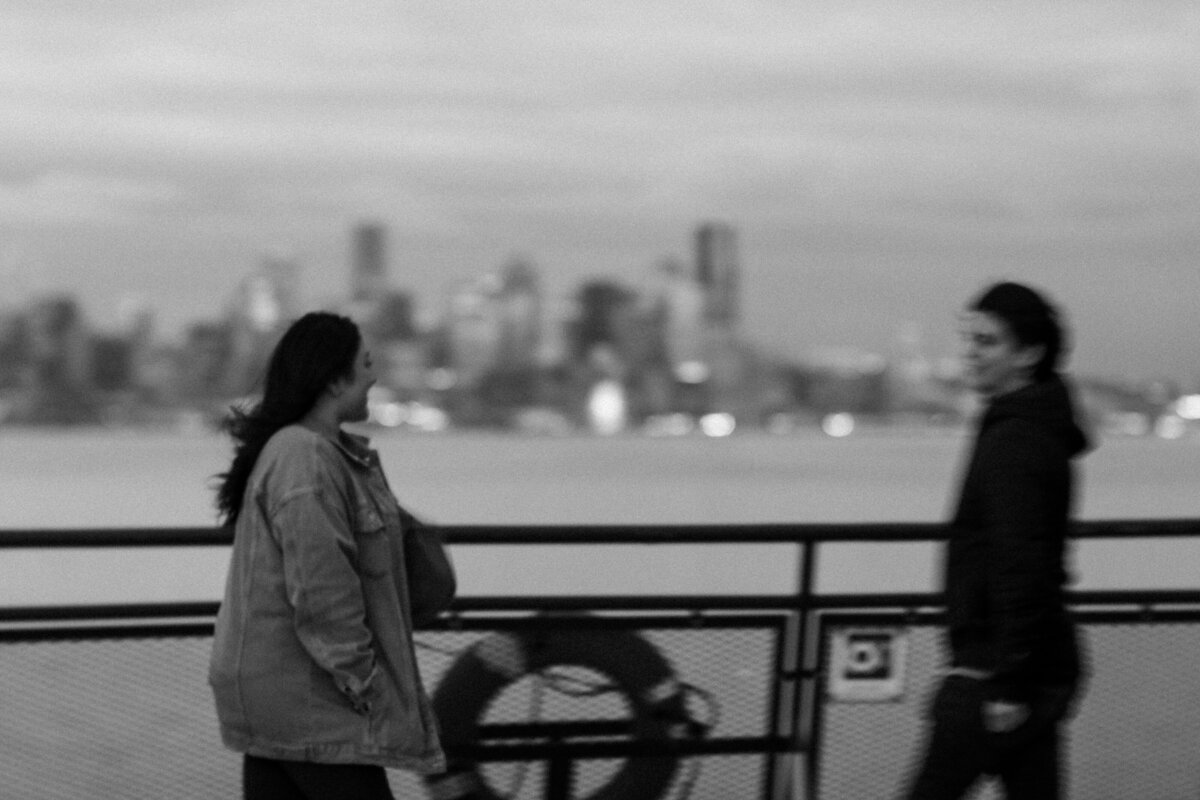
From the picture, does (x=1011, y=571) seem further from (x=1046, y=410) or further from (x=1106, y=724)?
(x=1106, y=724)

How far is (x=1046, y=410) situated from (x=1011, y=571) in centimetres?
35

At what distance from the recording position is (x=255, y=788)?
13.3 ft

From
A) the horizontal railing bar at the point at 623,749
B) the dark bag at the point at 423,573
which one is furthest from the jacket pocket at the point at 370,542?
the horizontal railing bar at the point at 623,749

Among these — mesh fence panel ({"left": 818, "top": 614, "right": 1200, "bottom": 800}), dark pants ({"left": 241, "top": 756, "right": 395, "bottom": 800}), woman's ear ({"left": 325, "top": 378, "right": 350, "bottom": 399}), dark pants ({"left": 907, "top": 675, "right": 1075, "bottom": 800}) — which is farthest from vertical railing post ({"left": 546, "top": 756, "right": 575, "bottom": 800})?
woman's ear ({"left": 325, "top": 378, "right": 350, "bottom": 399})

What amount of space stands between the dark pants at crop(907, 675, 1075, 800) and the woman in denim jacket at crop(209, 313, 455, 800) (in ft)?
3.49

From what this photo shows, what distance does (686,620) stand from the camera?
598cm

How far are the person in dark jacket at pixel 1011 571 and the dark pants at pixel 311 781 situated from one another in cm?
119

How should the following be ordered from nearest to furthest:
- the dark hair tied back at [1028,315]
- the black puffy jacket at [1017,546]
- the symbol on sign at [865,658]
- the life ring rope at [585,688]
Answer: the black puffy jacket at [1017,546]
the dark hair tied back at [1028,315]
the life ring rope at [585,688]
the symbol on sign at [865,658]

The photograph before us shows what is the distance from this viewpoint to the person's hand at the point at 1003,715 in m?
4.20

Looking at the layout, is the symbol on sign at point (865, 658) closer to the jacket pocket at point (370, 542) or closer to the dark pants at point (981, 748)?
the dark pants at point (981, 748)

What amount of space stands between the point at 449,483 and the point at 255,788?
149665 millimetres

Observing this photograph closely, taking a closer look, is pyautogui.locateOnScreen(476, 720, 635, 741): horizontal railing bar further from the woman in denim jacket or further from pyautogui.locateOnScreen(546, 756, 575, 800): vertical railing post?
the woman in denim jacket

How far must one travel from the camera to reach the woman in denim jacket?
151 inches

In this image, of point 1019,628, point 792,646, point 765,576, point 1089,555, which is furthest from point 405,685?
point 1089,555
